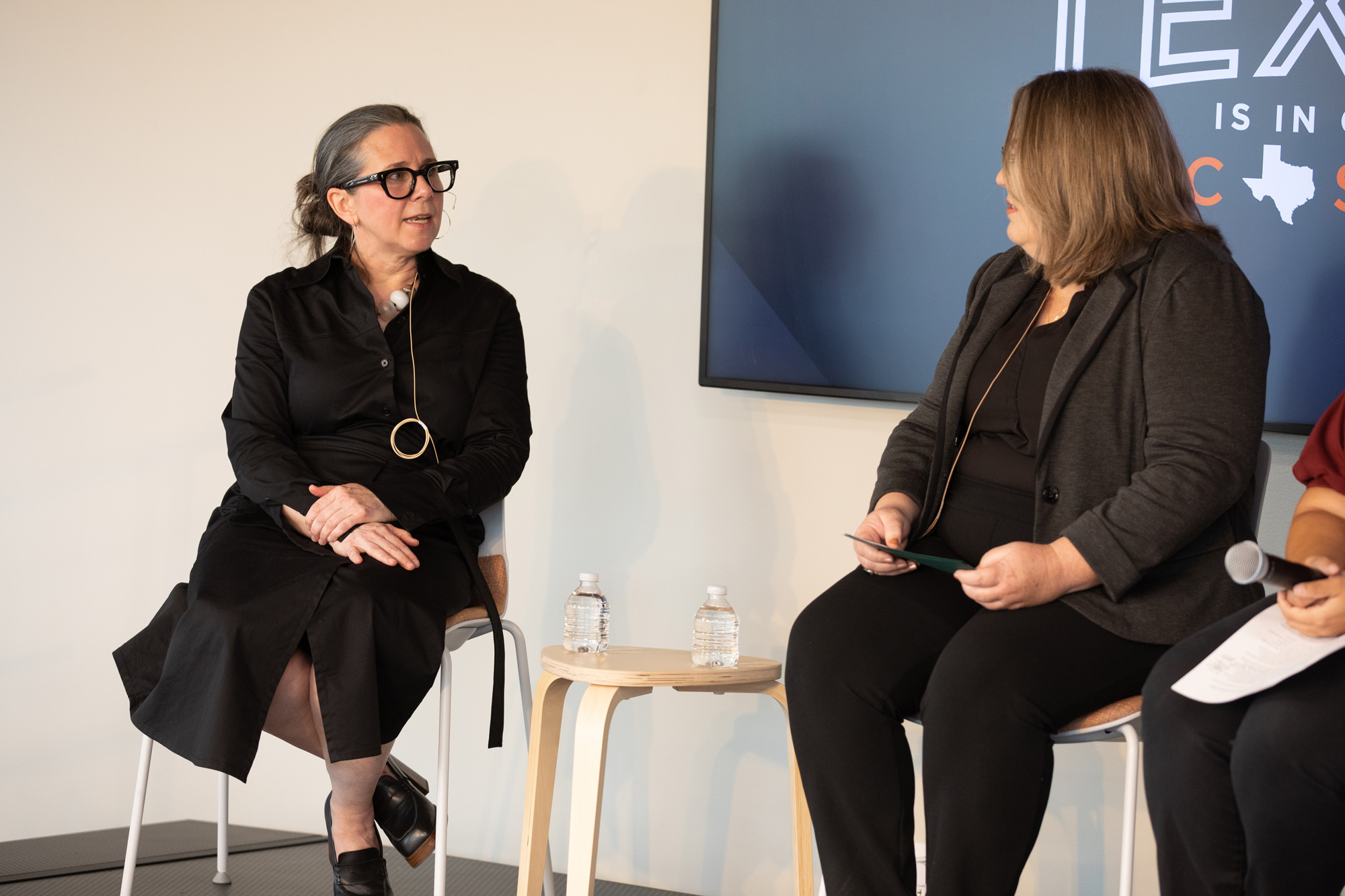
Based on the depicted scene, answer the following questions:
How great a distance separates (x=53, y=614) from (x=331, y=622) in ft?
5.20

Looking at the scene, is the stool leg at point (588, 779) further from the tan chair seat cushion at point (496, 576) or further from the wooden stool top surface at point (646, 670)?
the tan chair seat cushion at point (496, 576)

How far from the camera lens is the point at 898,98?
2289 mm

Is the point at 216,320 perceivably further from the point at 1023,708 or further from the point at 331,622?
the point at 1023,708

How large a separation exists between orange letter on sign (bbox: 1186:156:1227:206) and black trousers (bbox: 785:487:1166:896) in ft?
2.61

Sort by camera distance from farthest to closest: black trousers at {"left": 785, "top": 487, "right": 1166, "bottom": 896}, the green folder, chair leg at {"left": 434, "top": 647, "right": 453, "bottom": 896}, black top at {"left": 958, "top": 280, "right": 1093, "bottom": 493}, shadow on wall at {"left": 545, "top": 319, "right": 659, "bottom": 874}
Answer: shadow on wall at {"left": 545, "top": 319, "right": 659, "bottom": 874}, chair leg at {"left": 434, "top": 647, "right": 453, "bottom": 896}, black top at {"left": 958, "top": 280, "right": 1093, "bottom": 493}, the green folder, black trousers at {"left": 785, "top": 487, "right": 1166, "bottom": 896}

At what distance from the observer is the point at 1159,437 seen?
1.50 meters

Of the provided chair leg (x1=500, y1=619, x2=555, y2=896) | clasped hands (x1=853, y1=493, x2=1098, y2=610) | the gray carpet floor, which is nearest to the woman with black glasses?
chair leg (x1=500, y1=619, x2=555, y2=896)

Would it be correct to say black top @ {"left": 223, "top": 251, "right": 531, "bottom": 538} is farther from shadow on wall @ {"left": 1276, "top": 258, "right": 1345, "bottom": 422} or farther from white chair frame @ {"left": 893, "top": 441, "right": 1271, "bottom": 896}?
shadow on wall @ {"left": 1276, "top": 258, "right": 1345, "bottom": 422}

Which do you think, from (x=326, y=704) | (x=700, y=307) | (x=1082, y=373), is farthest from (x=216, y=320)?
(x=1082, y=373)

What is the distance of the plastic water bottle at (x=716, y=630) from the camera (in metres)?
1.90

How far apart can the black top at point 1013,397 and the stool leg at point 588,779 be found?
61cm

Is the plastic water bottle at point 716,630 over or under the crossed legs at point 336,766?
over

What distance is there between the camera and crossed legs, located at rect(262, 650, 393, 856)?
1846 mm

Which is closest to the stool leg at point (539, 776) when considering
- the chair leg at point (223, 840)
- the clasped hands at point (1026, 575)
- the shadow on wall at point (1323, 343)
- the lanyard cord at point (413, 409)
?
the lanyard cord at point (413, 409)
